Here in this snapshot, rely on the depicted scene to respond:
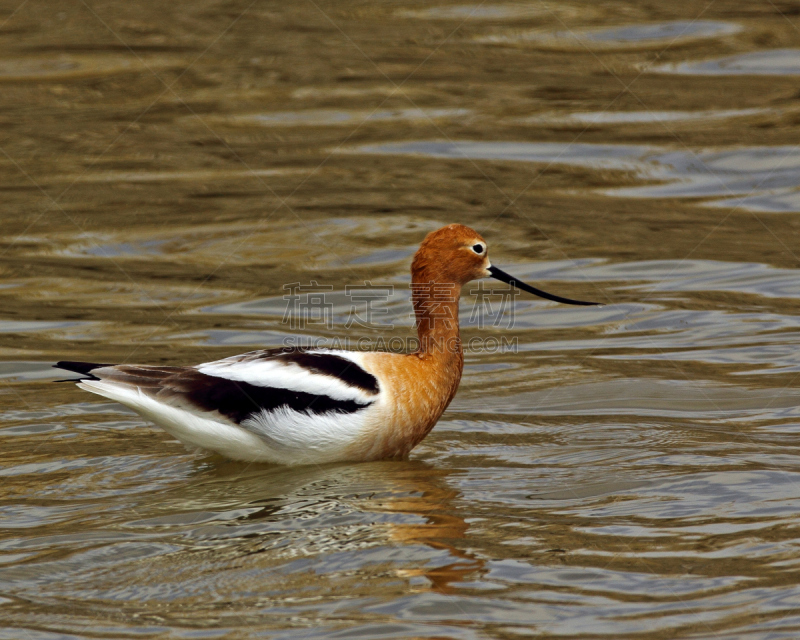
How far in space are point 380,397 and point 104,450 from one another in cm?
200

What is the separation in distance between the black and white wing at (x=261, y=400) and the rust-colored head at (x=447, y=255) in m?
0.99

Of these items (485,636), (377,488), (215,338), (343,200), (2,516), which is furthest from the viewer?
(343,200)

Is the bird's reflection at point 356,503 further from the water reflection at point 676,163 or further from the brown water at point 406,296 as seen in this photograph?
the water reflection at point 676,163

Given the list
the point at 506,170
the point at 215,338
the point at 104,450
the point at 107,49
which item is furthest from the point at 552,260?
the point at 107,49

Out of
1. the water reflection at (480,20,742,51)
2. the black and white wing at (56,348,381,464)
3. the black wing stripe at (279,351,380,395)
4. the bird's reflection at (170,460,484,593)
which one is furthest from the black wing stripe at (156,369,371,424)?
the water reflection at (480,20,742,51)

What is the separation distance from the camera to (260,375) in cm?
735

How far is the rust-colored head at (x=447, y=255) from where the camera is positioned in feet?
26.2

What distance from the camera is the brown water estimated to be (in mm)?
5754

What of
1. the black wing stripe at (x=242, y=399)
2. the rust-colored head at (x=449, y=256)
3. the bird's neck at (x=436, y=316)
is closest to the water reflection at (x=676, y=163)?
the rust-colored head at (x=449, y=256)

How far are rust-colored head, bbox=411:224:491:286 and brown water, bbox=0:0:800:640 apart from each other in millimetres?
1155

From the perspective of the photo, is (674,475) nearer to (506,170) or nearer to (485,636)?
(485,636)

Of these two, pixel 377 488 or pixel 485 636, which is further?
pixel 377 488

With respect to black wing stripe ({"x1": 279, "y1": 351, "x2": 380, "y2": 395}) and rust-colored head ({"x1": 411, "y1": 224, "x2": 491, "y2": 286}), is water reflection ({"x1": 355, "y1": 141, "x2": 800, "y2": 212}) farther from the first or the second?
black wing stripe ({"x1": 279, "y1": 351, "x2": 380, "y2": 395})

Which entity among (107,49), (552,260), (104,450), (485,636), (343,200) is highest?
(107,49)
